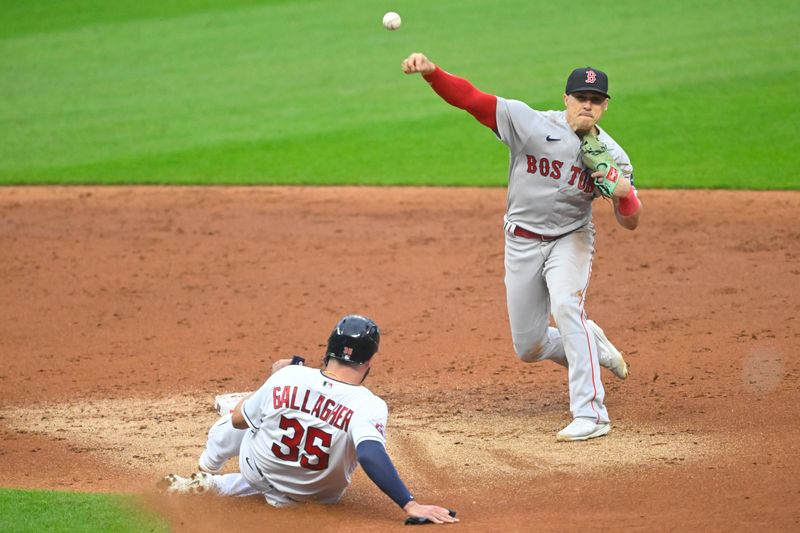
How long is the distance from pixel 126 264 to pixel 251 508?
5.72 metres

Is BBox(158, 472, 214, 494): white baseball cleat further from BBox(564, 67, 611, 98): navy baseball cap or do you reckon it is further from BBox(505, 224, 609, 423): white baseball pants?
BBox(564, 67, 611, 98): navy baseball cap

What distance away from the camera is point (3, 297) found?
9594mm

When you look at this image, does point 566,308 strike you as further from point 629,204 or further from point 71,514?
point 71,514

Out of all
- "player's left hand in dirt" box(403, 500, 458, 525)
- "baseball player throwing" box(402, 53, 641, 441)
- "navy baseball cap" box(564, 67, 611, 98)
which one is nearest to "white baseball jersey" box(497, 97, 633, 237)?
"baseball player throwing" box(402, 53, 641, 441)

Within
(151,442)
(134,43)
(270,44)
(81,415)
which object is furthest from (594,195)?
(134,43)

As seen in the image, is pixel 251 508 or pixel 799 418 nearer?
pixel 251 508

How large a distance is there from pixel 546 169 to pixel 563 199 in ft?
0.65

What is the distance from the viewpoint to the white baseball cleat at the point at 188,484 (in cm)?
528

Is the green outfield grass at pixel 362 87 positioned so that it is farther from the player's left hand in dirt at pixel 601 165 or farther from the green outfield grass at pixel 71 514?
the green outfield grass at pixel 71 514

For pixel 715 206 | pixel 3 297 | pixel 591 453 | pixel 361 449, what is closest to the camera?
pixel 361 449

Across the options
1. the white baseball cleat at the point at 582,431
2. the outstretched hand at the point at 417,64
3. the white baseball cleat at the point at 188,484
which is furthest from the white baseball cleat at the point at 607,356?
the white baseball cleat at the point at 188,484

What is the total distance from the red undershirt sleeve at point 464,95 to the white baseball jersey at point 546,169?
0.18ft

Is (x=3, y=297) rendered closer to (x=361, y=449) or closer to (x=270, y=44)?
(x=361, y=449)

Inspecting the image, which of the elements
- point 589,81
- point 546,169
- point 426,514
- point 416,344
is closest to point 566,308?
point 546,169
